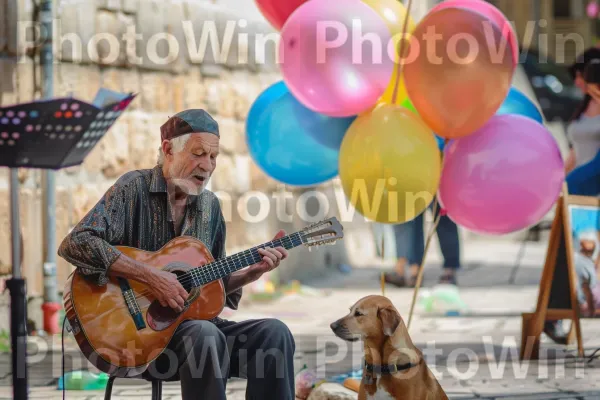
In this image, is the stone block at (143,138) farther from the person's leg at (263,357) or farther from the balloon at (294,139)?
the person's leg at (263,357)

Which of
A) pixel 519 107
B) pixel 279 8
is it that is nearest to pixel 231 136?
pixel 279 8

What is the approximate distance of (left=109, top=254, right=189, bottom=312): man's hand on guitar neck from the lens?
11.2ft

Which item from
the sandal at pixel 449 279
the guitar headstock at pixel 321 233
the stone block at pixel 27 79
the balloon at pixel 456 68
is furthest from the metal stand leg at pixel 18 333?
the sandal at pixel 449 279

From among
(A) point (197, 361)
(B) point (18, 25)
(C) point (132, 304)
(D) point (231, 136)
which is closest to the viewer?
(A) point (197, 361)

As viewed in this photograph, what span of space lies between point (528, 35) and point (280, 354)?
25441mm

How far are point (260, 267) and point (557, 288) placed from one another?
280 centimetres

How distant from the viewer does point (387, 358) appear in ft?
12.6

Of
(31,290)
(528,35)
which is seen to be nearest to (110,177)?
(31,290)

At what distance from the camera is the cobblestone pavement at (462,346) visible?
4.92 meters

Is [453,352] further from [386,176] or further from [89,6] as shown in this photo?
[89,6]

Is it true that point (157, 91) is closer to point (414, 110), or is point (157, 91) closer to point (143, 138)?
point (143, 138)

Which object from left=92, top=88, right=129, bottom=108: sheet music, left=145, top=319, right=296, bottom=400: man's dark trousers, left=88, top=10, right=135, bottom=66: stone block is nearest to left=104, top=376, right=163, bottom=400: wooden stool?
left=145, top=319, right=296, bottom=400: man's dark trousers

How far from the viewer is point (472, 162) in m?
4.58

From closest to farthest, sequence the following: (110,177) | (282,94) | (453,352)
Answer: (282,94), (453,352), (110,177)
